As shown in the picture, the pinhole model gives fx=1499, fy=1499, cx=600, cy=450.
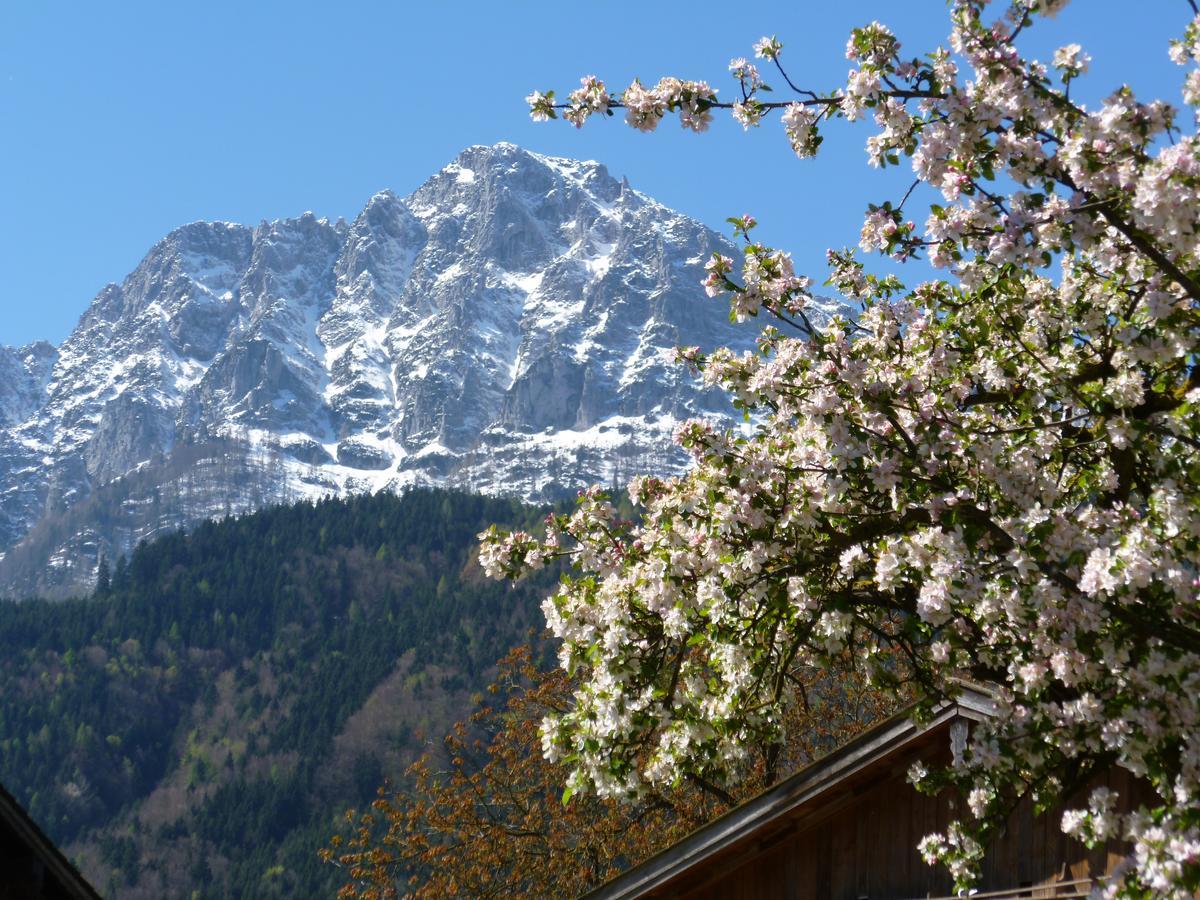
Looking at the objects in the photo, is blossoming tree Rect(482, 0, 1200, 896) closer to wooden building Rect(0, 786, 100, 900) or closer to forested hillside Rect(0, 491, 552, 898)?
wooden building Rect(0, 786, 100, 900)

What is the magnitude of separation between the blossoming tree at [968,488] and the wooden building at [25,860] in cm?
502

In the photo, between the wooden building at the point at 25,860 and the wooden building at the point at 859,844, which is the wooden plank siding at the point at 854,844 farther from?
the wooden building at the point at 25,860

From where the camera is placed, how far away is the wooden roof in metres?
13.8

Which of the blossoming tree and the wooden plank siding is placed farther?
the wooden plank siding

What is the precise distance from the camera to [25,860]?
14.5 m

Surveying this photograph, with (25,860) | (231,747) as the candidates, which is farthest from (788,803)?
(231,747)

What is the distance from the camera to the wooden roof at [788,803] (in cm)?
1377

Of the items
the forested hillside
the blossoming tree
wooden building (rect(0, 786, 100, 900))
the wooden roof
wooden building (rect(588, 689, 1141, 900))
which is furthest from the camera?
the forested hillside

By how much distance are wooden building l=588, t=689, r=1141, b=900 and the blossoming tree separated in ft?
2.22

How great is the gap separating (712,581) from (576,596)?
195cm

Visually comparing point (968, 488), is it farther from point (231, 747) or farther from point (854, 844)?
point (231, 747)

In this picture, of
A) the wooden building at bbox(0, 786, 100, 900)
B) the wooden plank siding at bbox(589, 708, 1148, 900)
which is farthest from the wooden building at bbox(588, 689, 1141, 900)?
the wooden building at bbox(0, 786, 100, 900)

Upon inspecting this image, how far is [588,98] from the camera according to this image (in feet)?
41.3

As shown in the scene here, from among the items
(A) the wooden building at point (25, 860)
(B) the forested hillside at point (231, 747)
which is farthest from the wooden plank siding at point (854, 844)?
(B) the forested hillside at point (231, 747)
